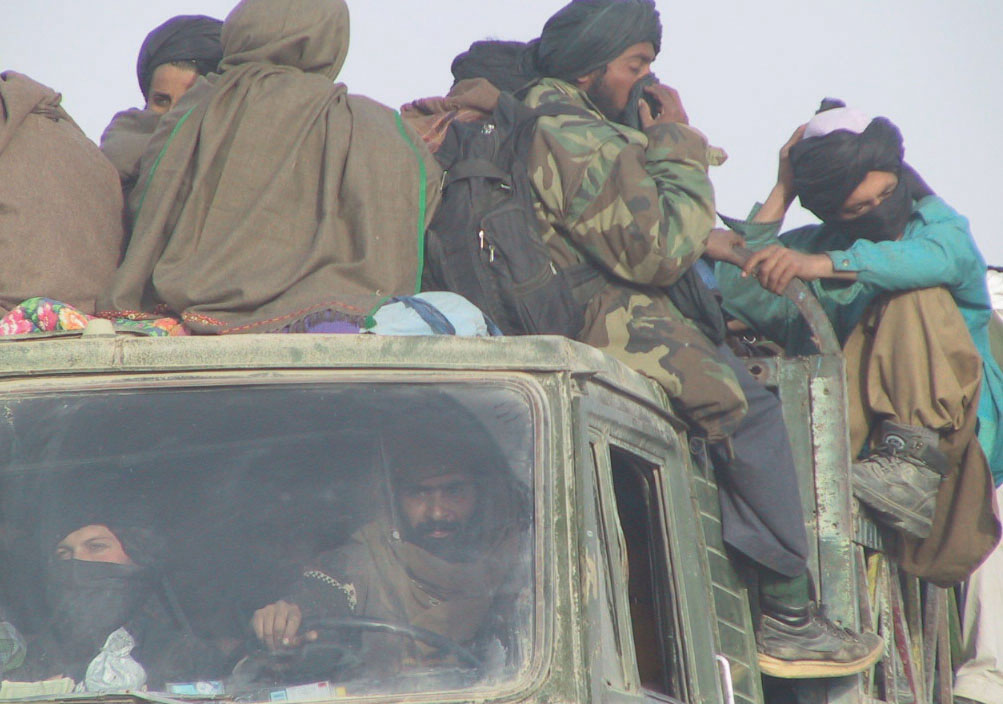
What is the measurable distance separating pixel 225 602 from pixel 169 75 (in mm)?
2723

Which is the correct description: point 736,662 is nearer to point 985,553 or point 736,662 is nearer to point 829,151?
point 985,553

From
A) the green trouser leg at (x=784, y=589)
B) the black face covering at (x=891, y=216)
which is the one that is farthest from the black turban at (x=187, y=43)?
the green trouser leg at (x=784, y=589)

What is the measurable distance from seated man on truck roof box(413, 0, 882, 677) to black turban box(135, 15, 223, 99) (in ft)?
4.32

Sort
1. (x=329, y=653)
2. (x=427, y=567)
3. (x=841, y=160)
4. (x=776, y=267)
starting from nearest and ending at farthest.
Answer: (x=329, y=653)
(x=427, y=567)
(x=776, y=267)
(x=841, y=160)

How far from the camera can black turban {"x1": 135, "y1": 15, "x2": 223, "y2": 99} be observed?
4469 mm

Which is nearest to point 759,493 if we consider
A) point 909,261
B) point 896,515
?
point 896,515

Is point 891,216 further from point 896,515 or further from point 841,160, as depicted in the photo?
point 896,515

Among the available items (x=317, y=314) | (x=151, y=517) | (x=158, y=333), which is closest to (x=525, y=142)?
(x=317, y=314)

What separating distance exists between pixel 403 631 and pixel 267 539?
0.91 ft

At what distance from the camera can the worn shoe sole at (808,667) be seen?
134 inches

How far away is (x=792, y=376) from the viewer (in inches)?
149

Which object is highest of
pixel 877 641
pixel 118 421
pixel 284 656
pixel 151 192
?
pixel 151 192

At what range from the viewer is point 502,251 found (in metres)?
3.31

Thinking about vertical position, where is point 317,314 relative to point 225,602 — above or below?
above
